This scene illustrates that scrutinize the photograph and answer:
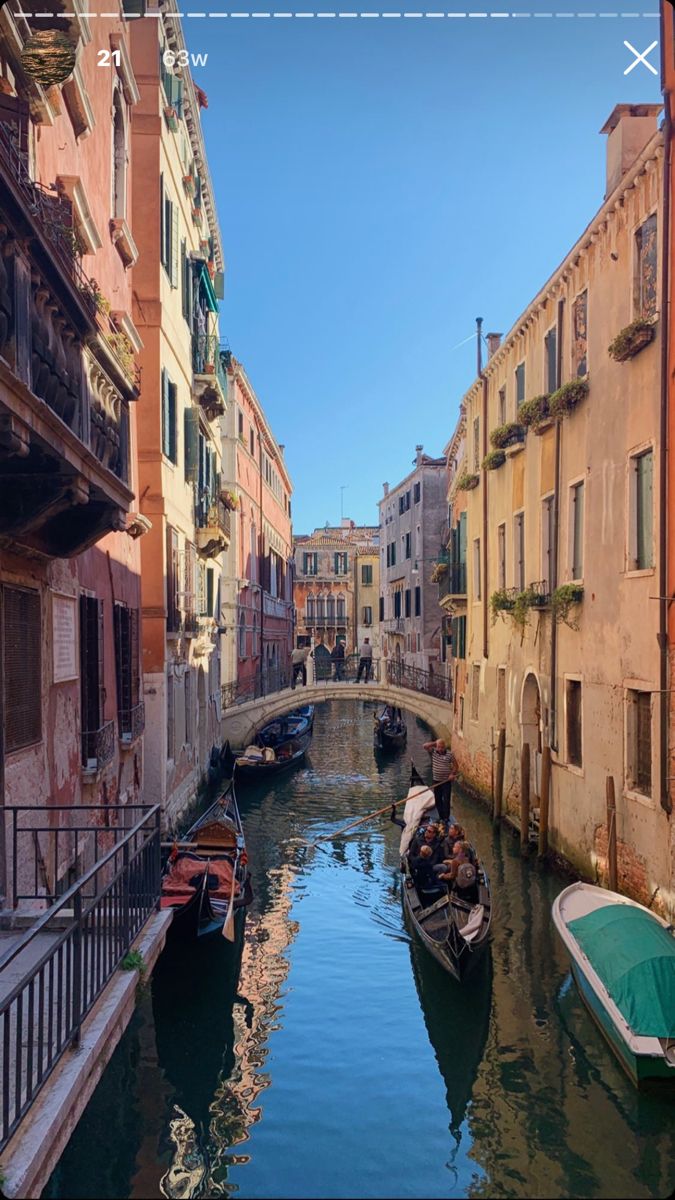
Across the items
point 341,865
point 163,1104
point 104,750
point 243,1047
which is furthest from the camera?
point 341,865

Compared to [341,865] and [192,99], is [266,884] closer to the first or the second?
[341,865]

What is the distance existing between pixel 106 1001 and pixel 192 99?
1481cm

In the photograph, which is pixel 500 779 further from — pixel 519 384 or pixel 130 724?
pixel 130 724

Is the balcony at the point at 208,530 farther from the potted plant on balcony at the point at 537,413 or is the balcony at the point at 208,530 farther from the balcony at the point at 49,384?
the balcony at the point at 49,384

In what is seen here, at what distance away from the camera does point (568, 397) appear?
12070 millimetres

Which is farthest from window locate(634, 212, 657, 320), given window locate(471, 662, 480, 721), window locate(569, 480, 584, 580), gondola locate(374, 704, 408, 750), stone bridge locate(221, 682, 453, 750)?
gondola locate(374, 704, 408, 750)

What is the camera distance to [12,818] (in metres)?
6.26

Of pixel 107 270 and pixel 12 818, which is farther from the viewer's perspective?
pixel 107 270

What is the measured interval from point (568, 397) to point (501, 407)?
523cm

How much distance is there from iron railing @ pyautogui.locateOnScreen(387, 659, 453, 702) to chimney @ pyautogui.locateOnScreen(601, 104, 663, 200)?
562 inches

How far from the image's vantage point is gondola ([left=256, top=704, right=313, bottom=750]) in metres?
24.7

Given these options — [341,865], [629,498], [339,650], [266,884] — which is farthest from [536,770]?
[339,650]

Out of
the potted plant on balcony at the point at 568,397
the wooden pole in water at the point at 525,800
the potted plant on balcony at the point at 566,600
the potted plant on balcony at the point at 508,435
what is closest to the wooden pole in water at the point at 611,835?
the potted plant on balcony at the point at 566,600

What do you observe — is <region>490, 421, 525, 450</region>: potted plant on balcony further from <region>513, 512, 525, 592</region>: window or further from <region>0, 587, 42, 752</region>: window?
<region>0, 587, 42, 752</region>: window
